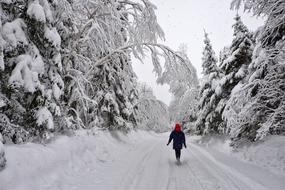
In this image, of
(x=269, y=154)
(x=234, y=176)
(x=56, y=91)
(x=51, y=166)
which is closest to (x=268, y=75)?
(x=269, y=154)

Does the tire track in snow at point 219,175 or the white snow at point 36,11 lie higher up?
the white snow at point 36,11

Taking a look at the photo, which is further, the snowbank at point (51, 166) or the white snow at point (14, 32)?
the white snow at point (14, 32)

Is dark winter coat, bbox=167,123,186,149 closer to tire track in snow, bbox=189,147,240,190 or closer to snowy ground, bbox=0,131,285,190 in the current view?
snowy ground, bbox=0,131,285,190

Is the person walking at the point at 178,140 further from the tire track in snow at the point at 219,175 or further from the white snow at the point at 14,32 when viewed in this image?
the white snow at the point at 14,32

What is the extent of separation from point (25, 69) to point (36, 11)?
1.67 m

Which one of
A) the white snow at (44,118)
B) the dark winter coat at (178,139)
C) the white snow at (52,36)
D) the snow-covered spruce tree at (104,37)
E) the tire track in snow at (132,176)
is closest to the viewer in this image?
the tire track in snow at (132,176)

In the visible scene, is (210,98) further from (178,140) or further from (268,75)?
(268,75)

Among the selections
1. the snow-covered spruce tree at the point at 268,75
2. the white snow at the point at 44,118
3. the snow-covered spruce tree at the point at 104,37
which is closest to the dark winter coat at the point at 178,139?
the snow-covered spruce tree at the point at 268,75

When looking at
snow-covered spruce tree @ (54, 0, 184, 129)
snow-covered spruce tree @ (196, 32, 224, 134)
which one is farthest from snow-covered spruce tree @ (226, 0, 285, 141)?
snow-covered spruce tree @ (196, 32, 224, 134)

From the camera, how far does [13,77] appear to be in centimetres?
739

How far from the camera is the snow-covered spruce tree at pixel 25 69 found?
24.9 ft

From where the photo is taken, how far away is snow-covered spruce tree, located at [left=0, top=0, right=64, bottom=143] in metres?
7.59

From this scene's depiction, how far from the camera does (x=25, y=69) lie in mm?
7719

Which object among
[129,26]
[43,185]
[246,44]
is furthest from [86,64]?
[246,44]
